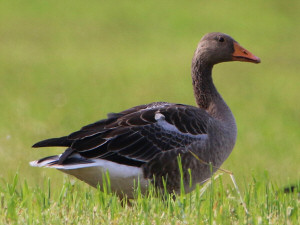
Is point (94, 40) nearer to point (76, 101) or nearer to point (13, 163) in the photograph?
point (76, 101)

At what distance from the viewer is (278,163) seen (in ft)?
41.1

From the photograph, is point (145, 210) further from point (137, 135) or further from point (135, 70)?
point (135, 70)

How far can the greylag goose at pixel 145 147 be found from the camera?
6.23 meters

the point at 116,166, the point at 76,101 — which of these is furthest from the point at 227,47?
the point at 76,101

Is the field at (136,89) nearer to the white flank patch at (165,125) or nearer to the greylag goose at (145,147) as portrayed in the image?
the greylag goose at (145,147)

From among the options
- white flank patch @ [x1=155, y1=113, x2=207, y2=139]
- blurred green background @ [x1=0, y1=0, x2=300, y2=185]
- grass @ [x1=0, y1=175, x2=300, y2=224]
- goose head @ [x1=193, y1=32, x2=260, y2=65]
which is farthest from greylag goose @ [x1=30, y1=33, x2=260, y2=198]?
blurred green background @ [x1=0, y1=0, x2=300, y2=185]

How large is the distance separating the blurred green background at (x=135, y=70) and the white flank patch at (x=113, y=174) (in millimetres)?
2217

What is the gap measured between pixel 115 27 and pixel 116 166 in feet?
76.4

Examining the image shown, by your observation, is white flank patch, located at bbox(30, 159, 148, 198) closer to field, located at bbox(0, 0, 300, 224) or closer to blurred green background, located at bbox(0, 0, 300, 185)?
field, located at bbox(0, 0, 300, 224)

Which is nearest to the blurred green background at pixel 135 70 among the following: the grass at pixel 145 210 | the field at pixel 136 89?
the field at pixel 136 89

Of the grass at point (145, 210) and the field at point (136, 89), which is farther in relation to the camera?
the field at point (136, 89)

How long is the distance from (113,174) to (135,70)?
1674 cm

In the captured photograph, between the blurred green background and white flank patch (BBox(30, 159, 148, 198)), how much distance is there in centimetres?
222

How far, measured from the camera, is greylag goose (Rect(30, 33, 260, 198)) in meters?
6.23
